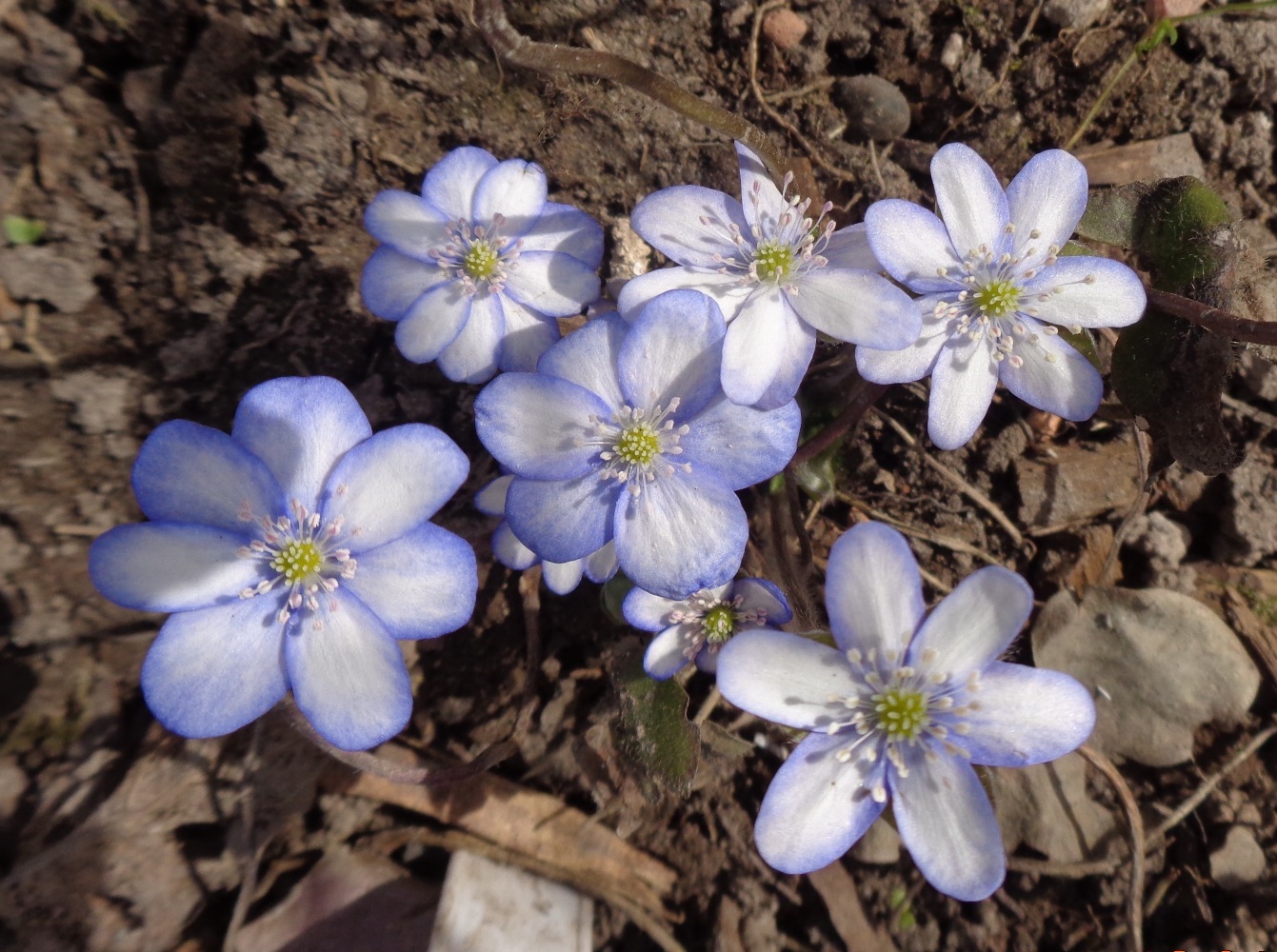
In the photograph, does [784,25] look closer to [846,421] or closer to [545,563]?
[846,421]

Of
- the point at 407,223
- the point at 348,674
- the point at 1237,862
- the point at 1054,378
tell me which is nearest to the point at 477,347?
the point at 407,223

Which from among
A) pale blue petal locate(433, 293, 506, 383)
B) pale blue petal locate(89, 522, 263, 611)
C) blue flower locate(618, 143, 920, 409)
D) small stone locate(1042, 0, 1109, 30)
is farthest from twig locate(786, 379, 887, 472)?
small stone locate(1042, 0, 1109, 30)

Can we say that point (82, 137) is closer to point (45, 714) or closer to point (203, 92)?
point (203, 92)

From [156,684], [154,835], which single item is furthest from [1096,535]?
[154,835]

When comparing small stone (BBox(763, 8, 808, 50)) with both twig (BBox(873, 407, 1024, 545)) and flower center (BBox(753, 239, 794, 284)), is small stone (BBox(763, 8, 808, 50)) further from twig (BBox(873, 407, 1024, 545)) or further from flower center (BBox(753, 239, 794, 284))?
twig (BBox(873, 407, 1024, 545))

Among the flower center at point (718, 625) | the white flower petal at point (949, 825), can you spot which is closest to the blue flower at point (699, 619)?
the flower center at point (718, 625)

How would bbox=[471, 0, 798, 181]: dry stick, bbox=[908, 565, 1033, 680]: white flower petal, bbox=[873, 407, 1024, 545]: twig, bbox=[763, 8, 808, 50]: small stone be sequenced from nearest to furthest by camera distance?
bbox=[908, 565, 1033, 680]: white flower petal
bbox=[471, 0, 798, 181]: dry stick
bbox=[873, 407, 1024, 545]: twig
bbox=[763, 8, 808, 50]: small stone
